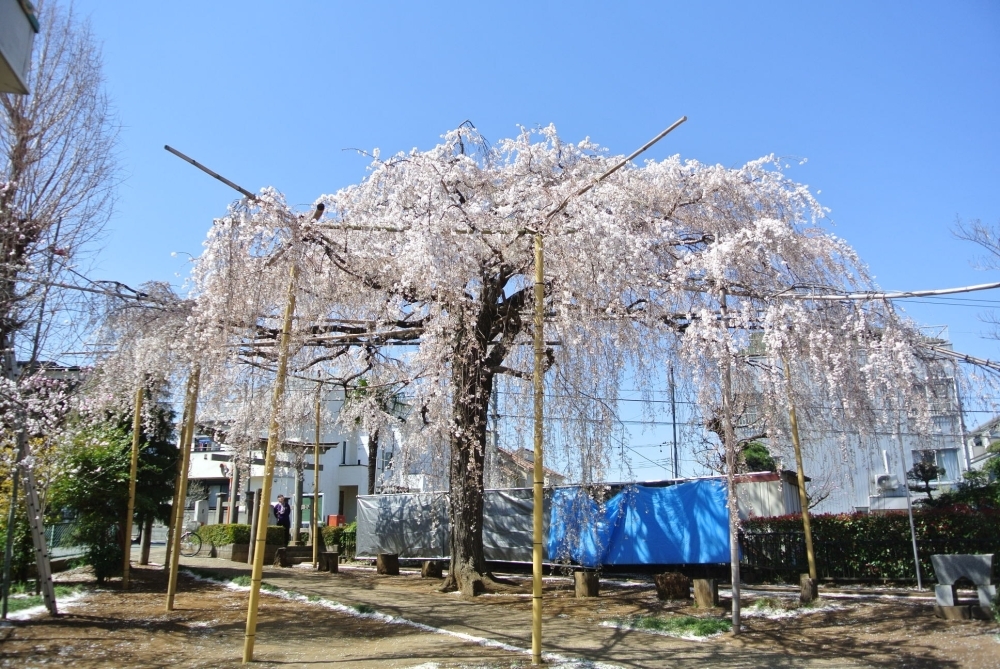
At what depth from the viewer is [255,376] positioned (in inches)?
453

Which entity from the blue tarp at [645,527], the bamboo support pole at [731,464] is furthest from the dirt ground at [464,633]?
the blue tarp at [645,527]

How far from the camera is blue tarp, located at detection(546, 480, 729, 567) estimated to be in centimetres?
1198

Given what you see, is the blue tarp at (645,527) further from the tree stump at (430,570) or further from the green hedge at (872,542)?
the tree stump at (430,570)

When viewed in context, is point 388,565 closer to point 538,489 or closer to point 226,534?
point 538,489

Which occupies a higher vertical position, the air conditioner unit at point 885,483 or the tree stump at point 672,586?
the air conditioner unit at point 885,483

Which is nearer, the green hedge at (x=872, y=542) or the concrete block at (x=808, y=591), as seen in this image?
the concrete block at (x=808, y=591)

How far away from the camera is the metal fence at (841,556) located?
12.4 meters


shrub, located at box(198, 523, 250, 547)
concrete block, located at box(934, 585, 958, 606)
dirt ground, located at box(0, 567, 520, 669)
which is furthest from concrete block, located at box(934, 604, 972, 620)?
shrub, located at box(198, 523, 250, 547)

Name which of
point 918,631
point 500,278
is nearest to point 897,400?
point 918,631

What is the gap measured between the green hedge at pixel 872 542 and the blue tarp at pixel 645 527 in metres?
1.70

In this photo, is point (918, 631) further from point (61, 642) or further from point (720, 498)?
point (61, 642)

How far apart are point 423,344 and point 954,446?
2249 centimetres

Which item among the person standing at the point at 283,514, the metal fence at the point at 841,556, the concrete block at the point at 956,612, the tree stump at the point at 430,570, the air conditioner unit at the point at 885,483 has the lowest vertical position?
the concrete block at the point at 956,612

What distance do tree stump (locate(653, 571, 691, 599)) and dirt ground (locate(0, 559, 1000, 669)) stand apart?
338 mm
